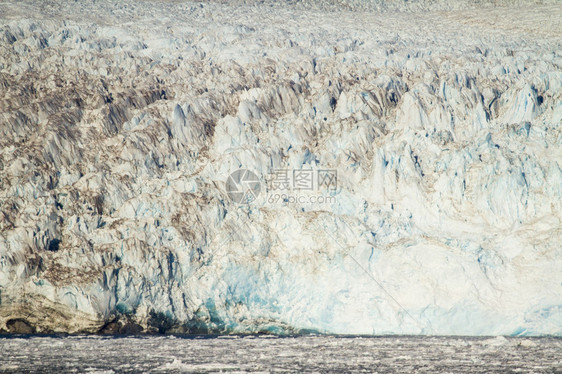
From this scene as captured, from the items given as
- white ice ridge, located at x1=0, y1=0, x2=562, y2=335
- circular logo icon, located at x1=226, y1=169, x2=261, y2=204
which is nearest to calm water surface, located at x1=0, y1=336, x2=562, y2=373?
white ice ridge, located at x1=0, y1=0, x2=562, y2=335

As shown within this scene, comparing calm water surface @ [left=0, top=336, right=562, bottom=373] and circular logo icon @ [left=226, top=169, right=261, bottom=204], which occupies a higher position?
circular logo icon @ [left=226, top=169, right=261, bottom=204]

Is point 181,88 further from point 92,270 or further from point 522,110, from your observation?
point 522,110

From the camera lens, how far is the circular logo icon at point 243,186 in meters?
24.5

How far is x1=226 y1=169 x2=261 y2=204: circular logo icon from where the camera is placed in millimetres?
24547

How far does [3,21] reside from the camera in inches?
1358

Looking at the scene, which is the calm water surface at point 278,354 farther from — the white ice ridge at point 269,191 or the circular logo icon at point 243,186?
the circular logo icon at point 243,186

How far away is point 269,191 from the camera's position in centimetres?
2481

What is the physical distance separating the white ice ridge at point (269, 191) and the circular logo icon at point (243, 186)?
271mm

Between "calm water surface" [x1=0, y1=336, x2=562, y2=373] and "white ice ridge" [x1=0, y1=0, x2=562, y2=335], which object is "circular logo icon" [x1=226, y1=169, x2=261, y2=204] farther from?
"calm water surface" [x1=0, y1=336, x2=562, y2=373]

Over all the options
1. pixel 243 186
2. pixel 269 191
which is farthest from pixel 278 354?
pixel 243 186

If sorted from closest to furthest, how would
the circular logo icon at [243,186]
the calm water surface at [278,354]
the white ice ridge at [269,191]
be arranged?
the calm water surface at [278,354] → the white ice ridge at [269,191] → the circular logo icon at [243,186]

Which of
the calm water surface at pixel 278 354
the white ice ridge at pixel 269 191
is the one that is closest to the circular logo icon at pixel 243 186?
the white ice ridge at pixel 269 191

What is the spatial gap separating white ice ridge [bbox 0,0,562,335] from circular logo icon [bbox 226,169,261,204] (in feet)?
0.89

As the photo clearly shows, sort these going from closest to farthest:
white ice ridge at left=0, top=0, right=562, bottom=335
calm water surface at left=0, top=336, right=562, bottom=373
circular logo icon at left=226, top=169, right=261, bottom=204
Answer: calm water surface at left=0, top=336, right=562, bottom=373, white ice ridge at left=0, top=0, right=562, bottom=335, circular logo icon at left=226, top=169, right=261, bottom=204
